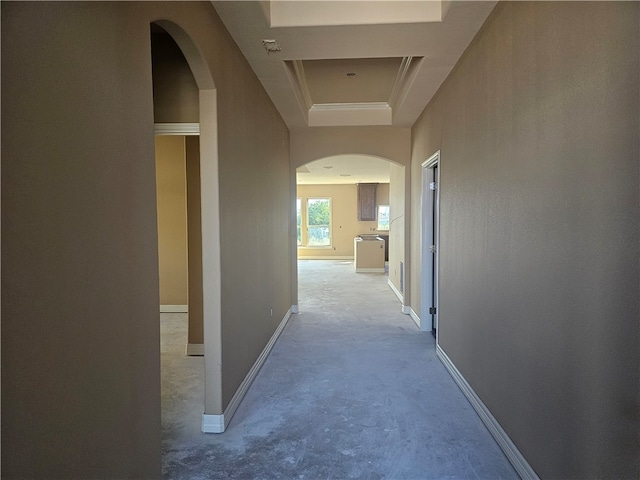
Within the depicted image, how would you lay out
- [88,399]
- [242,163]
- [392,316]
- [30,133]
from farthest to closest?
[392,316] → [242,163] → [88,399] → [30,133]

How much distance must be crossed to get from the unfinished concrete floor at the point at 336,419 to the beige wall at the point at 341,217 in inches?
366

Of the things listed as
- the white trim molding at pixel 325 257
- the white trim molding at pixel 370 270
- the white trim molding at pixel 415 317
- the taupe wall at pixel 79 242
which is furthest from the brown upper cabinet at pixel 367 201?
the taupe wall at pixel 79 242

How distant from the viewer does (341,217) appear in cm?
1399

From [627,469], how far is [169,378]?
3.24 meters

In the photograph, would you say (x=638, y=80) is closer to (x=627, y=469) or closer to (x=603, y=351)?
(x=603, y=351)

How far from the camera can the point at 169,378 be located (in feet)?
Answer: 11.6

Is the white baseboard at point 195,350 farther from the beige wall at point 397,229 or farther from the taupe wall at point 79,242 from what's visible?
the beige wall at point 397,229

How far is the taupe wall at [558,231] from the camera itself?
4.44 feet

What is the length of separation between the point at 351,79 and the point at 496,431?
3606 mm

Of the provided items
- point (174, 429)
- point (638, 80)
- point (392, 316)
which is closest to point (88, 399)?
point (174, 429)

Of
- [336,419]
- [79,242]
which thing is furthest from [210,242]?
[336,419]

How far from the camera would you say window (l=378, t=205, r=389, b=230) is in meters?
13.8

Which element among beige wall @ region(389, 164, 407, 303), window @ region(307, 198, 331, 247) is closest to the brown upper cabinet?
window @ region(307, 198, 331, 247)

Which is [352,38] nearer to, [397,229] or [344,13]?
[344,13]
